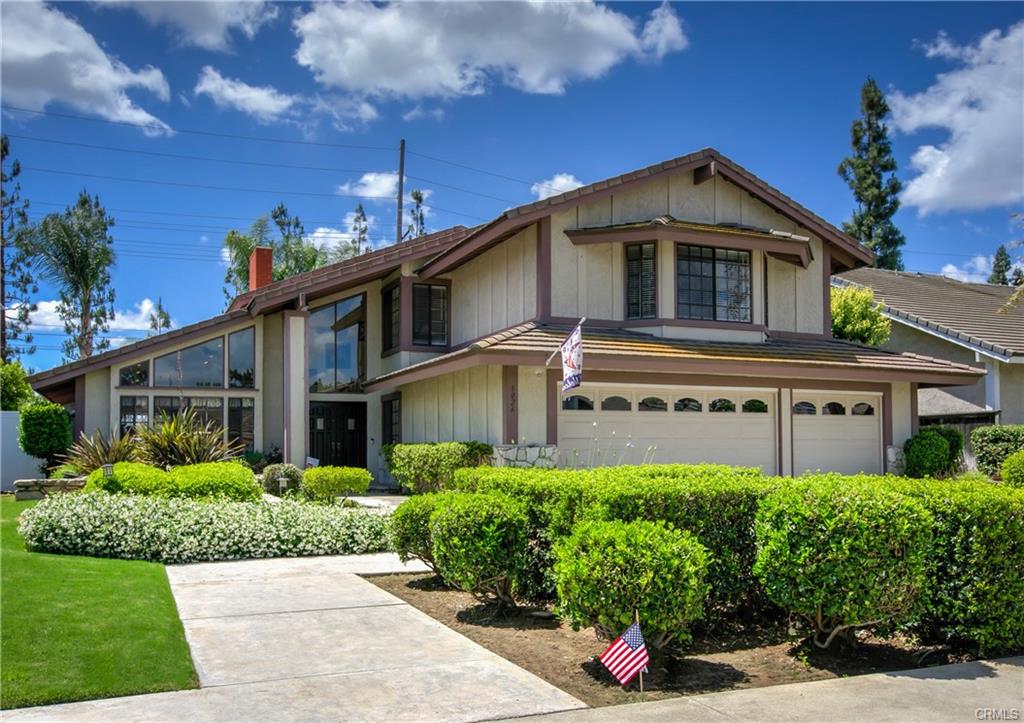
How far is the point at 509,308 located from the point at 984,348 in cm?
1480

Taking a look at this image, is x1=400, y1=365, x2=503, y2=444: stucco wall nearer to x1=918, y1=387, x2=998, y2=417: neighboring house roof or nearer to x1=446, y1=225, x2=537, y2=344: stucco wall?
x1=446, y1=225, x2=537, y2=344: stucco wall

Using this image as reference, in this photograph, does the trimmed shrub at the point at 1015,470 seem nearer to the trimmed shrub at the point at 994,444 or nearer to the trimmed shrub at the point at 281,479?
the trimmed shrub at the point at 994,444

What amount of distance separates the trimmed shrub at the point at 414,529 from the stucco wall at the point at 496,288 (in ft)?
29.9

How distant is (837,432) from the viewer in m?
19.1

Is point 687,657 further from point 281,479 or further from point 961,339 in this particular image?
point 961,339

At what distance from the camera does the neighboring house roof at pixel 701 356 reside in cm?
1568

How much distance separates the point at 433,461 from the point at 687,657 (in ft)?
34.2

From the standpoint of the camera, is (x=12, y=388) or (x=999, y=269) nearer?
(x=12, y=388)

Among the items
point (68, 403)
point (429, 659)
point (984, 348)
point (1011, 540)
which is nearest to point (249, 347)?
point (68, 403)

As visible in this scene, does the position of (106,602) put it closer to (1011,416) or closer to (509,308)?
(509,308)

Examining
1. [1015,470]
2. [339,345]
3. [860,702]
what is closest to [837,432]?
[1015,470]

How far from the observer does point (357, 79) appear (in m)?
17.0

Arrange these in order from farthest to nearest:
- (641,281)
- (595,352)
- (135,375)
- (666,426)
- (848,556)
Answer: (135,375) → (641,281) → (666,426) → (595,352) → (848,556)

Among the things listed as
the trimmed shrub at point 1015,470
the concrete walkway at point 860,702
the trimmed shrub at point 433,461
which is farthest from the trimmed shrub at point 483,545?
the trimmed shrub at point 1015,470
